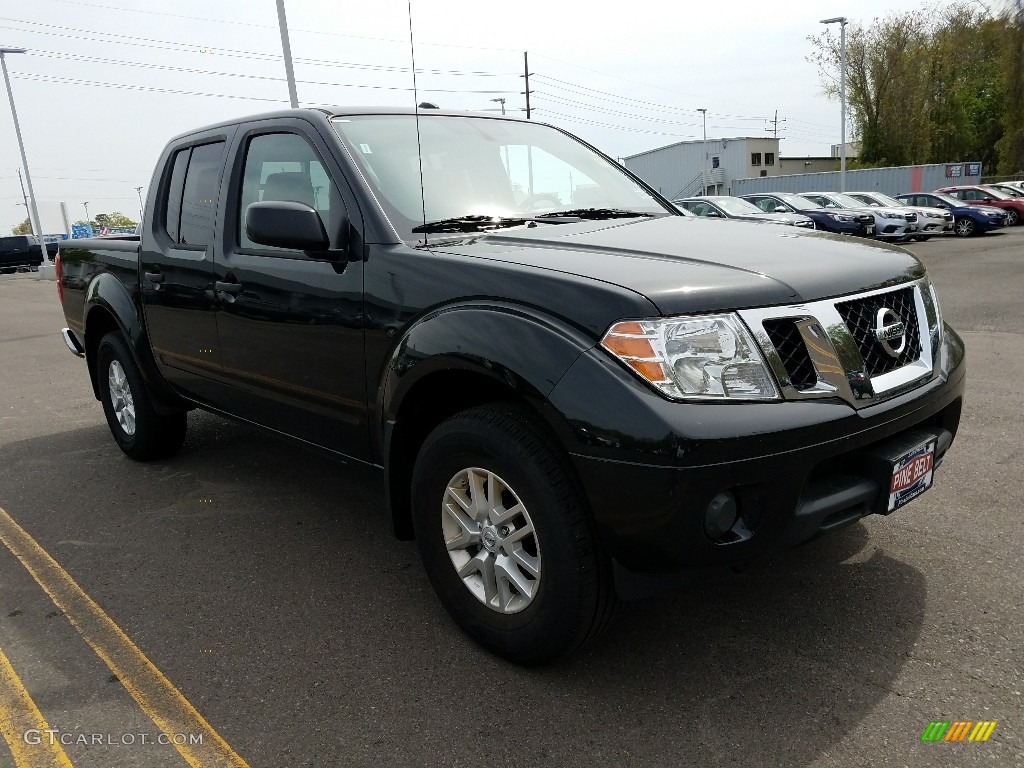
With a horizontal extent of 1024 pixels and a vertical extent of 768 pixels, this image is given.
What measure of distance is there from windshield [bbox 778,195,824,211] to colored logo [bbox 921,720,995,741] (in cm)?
2057

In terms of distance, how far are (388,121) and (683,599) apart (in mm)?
2272

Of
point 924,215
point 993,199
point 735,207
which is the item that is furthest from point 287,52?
point 993,199

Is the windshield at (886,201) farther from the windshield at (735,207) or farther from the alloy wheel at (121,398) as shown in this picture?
the alloy wheel at (121,398)

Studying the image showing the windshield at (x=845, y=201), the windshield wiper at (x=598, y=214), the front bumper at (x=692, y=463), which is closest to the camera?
the front bumper at (x=692, y=463)

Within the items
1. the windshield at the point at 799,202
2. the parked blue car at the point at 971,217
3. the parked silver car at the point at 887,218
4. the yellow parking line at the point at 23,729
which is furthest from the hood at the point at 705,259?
the parked blue car at the point at 971,217

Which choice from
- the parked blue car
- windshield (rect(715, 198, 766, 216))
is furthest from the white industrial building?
windshield (rect(715, 198, 766, 216))

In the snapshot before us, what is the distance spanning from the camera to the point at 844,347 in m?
2.39

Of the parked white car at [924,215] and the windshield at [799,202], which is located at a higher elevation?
the windshield at [799,202]

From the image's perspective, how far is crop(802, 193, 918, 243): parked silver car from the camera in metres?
21.7

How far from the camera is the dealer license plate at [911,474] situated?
2486 millimetres

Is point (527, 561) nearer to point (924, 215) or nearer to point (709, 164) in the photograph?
point (924, 215)

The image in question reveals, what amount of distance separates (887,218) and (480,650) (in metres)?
22.0

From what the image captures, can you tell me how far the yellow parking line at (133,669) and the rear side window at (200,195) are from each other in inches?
64.0

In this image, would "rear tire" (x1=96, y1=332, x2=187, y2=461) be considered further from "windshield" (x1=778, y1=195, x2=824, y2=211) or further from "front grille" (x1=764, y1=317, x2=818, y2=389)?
"windshield" (x1=778, y1=195, x2=824, y2=211)
